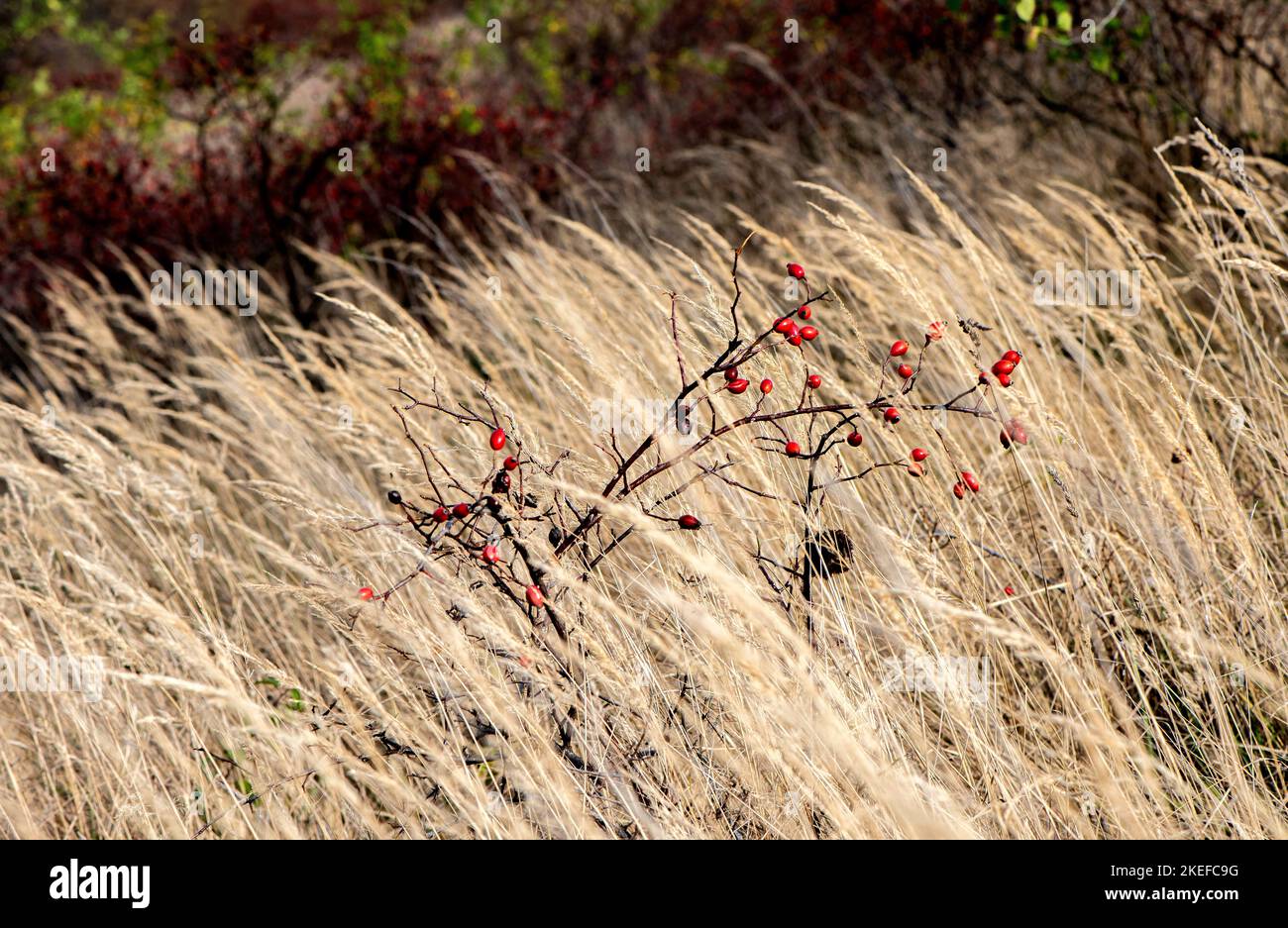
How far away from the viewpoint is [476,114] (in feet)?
21.0

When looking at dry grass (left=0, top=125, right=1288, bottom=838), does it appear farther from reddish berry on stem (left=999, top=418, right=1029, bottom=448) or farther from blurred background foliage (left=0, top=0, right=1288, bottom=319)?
blurred background foliage (left=0, top=0, right=1288, bottom=319)

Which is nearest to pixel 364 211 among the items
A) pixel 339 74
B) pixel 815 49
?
pixel 339 74

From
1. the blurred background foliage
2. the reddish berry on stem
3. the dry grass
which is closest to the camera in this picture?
the dry grass

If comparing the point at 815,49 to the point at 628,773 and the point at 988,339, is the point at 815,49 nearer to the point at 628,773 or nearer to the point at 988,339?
the point at 988,339

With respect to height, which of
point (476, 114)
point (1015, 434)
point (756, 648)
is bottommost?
→ point (756, 648)

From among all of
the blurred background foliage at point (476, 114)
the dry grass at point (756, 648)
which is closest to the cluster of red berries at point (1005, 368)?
the dry grass at point (756, 648)

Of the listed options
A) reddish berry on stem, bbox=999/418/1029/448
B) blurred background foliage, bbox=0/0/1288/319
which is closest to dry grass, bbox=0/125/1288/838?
reddish berry on stem, bbox=999/418/1029/448

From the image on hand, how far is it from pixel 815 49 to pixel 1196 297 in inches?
190

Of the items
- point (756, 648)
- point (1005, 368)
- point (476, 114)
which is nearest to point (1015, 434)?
point (1005, 368)

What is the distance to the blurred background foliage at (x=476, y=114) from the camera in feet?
15.0

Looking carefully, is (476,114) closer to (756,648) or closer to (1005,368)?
(1005,368)

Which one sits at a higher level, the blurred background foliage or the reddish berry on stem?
the blurred background foliage

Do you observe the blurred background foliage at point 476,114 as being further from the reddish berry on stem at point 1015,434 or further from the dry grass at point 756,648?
the reddish berry on stem at point 1015,434

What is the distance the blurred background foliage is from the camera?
15.0ft
